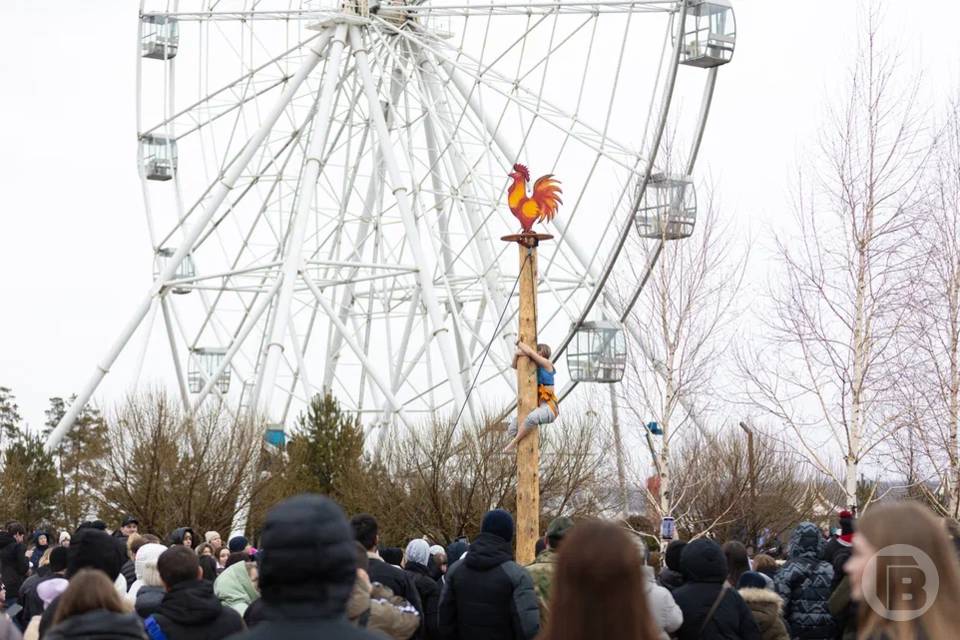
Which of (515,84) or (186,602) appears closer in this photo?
(186,602)

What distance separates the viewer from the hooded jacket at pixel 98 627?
588cm

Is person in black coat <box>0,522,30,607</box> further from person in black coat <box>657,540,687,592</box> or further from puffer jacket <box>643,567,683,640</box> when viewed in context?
puffer jacket <box>643,567,683,640</box>

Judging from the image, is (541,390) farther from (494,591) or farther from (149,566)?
(149,566)

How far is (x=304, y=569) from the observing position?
4102mm

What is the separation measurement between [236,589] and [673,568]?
3201 millimetres

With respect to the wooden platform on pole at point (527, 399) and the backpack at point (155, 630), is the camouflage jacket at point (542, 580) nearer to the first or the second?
the backpack at point (155, 630)

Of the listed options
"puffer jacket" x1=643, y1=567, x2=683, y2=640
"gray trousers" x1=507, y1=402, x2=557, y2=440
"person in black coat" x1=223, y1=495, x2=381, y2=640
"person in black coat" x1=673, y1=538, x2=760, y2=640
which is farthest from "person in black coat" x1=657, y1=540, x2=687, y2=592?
"person in black coat" x1=223, y1=495, x2=381, y2=640

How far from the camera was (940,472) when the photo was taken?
23.5m

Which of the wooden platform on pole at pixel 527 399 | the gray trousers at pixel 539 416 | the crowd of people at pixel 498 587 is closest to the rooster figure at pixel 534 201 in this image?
the wooden platform on pole at pixel 527 399

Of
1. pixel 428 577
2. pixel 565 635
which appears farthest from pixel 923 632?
pixel 428 577

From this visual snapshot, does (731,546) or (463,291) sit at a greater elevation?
(463,291)

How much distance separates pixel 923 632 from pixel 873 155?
68.5 feet

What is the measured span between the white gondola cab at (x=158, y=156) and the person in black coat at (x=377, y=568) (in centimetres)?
2924

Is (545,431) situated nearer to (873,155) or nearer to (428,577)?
(873,155)
